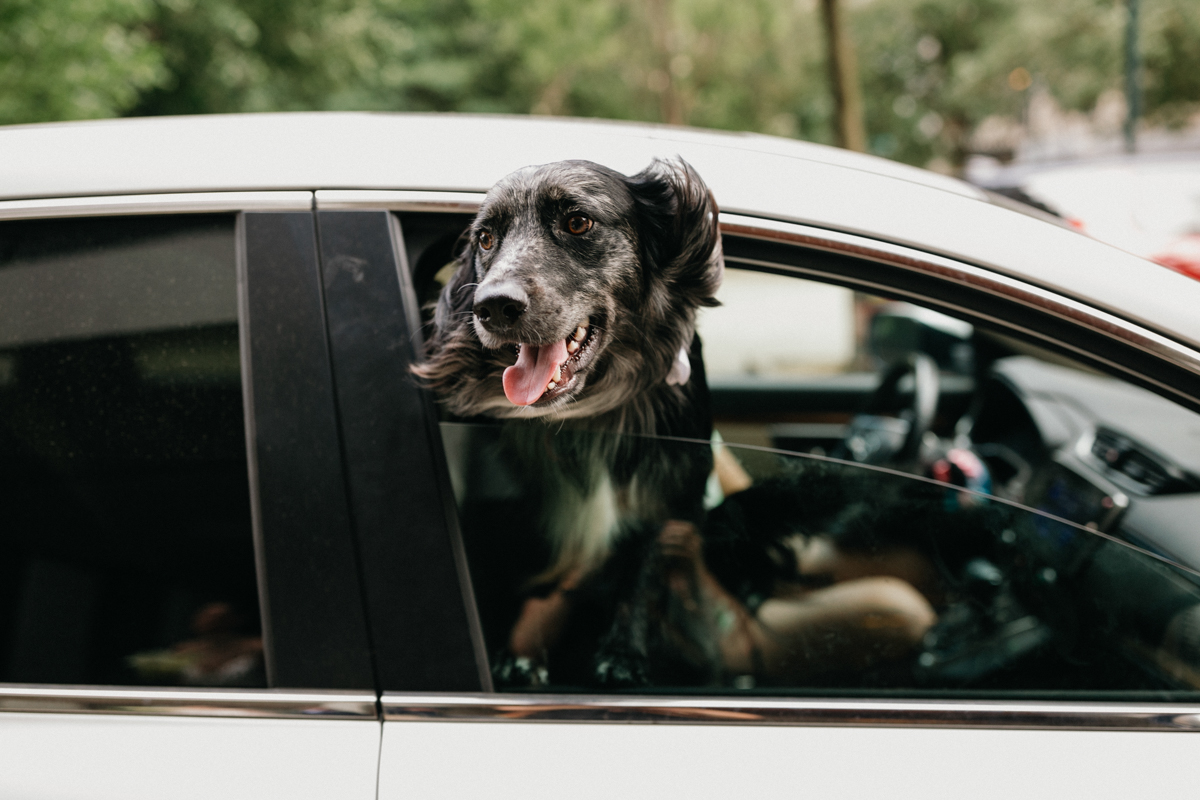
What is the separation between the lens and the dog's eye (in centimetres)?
120

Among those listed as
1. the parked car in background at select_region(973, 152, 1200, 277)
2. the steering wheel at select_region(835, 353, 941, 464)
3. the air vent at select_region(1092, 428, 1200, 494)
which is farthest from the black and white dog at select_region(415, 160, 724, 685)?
the parked car in background at select_region(973, 152, 1200, 277)

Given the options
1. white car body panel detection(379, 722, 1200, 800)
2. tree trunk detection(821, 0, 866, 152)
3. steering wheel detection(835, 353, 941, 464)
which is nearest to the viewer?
white car body panel detection(379, 722, 1200, 800)

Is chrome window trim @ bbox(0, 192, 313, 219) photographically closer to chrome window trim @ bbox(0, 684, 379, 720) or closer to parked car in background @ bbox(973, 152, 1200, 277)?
chrome window trim @ bbox(0, 684, 379, 720)

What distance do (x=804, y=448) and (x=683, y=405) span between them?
2.01 meters

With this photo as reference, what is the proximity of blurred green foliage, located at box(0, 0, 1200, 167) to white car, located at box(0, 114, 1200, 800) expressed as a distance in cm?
723

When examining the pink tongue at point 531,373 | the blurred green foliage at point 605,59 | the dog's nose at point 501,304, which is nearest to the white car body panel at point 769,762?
the pink tongue at point 531,373

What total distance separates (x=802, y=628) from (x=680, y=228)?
0.66m

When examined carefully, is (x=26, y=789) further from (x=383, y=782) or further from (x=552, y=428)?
(x=552, y=428)

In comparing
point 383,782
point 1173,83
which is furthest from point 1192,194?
point 1173,83

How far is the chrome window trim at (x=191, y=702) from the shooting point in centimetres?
113

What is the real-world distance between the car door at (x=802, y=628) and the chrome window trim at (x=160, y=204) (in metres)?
0.07

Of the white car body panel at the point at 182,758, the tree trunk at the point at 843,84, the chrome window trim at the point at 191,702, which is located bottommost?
the white car body panel at the point at 182,758

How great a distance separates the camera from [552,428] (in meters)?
1.23

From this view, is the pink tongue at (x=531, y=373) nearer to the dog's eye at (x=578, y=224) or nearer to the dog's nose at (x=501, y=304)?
the dog's nose at (x=501, y=304)
